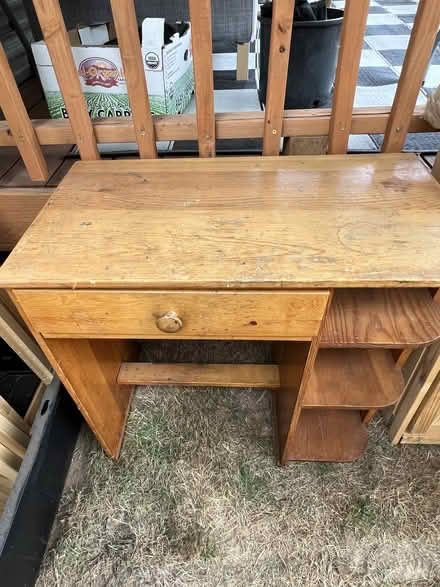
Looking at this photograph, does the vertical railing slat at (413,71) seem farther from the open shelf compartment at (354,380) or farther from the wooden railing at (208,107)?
the open shelf compartment at (354,380)

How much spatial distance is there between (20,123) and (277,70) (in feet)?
2.18

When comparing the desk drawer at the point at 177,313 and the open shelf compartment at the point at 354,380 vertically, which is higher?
→ the desk drawer at the point at 177,313

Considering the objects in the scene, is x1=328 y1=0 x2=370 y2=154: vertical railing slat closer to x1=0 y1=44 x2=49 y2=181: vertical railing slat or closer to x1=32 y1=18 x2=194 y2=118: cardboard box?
x1=32 y1=18 x2=194 y2=118: cardboard box

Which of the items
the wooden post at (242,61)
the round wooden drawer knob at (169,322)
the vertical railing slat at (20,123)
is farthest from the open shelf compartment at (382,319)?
the wooden post at (242,61)

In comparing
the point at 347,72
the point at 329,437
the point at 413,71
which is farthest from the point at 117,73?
the point at 329,437

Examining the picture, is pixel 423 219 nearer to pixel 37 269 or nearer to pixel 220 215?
pixel 220 215

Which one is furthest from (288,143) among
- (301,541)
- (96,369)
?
(301,541)

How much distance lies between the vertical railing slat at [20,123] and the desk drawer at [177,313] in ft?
1.72

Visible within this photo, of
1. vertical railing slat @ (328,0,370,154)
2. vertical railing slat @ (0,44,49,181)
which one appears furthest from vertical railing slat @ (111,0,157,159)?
vertical railing slat @ (328,0,370,154)

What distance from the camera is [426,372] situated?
0.94 meters

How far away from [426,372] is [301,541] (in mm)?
561

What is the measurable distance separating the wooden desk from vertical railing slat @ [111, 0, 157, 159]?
0.07 m

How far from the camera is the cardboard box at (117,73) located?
3.24 ft

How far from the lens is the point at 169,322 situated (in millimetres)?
667
